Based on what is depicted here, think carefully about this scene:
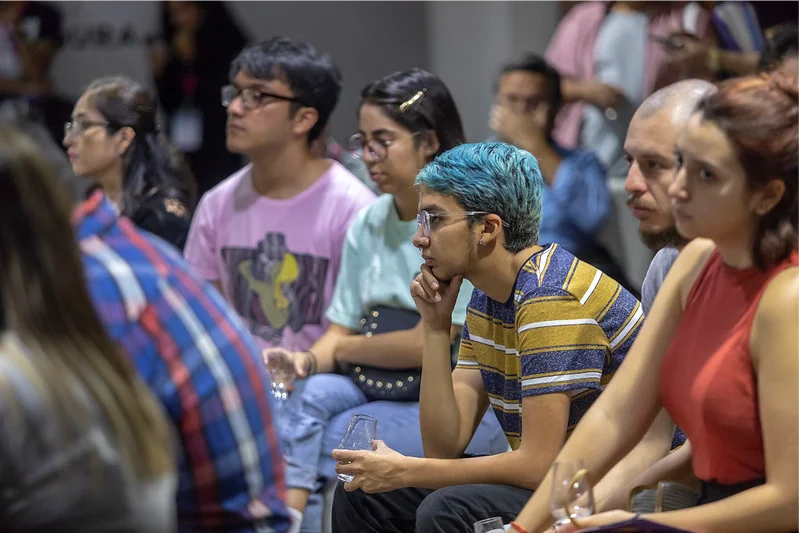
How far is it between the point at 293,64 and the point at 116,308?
228 centimetres

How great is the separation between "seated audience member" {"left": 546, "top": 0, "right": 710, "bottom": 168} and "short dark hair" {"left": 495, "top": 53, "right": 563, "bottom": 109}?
0.21 meters

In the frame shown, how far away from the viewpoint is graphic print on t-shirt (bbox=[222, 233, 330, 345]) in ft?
11.6

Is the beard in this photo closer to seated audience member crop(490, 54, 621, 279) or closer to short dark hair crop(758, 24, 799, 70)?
short dark hair crop(758, 24, 799, 70)

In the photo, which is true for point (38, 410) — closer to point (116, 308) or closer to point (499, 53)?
point (116, 308)

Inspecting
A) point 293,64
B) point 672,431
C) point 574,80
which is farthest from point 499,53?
point 672,431

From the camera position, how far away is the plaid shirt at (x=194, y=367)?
1.57 metres

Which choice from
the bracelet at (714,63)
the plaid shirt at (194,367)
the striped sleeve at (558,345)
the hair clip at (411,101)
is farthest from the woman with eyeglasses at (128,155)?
the plaid shirt at (194,367)

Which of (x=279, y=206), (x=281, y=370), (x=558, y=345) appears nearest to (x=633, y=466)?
(x=558, y=345)

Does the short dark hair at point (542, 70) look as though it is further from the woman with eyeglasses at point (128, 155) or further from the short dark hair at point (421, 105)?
the woman with eyeglasses at point (128, 155)

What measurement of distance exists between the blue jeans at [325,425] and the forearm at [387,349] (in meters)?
0.09

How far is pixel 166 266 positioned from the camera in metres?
1.62

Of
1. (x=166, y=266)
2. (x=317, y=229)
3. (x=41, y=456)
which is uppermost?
(x=166, y=266)

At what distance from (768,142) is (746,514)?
0.55m

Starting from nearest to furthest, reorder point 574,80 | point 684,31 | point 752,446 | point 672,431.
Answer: point 752,446
point 672,431
point 684,31
point 574,80
